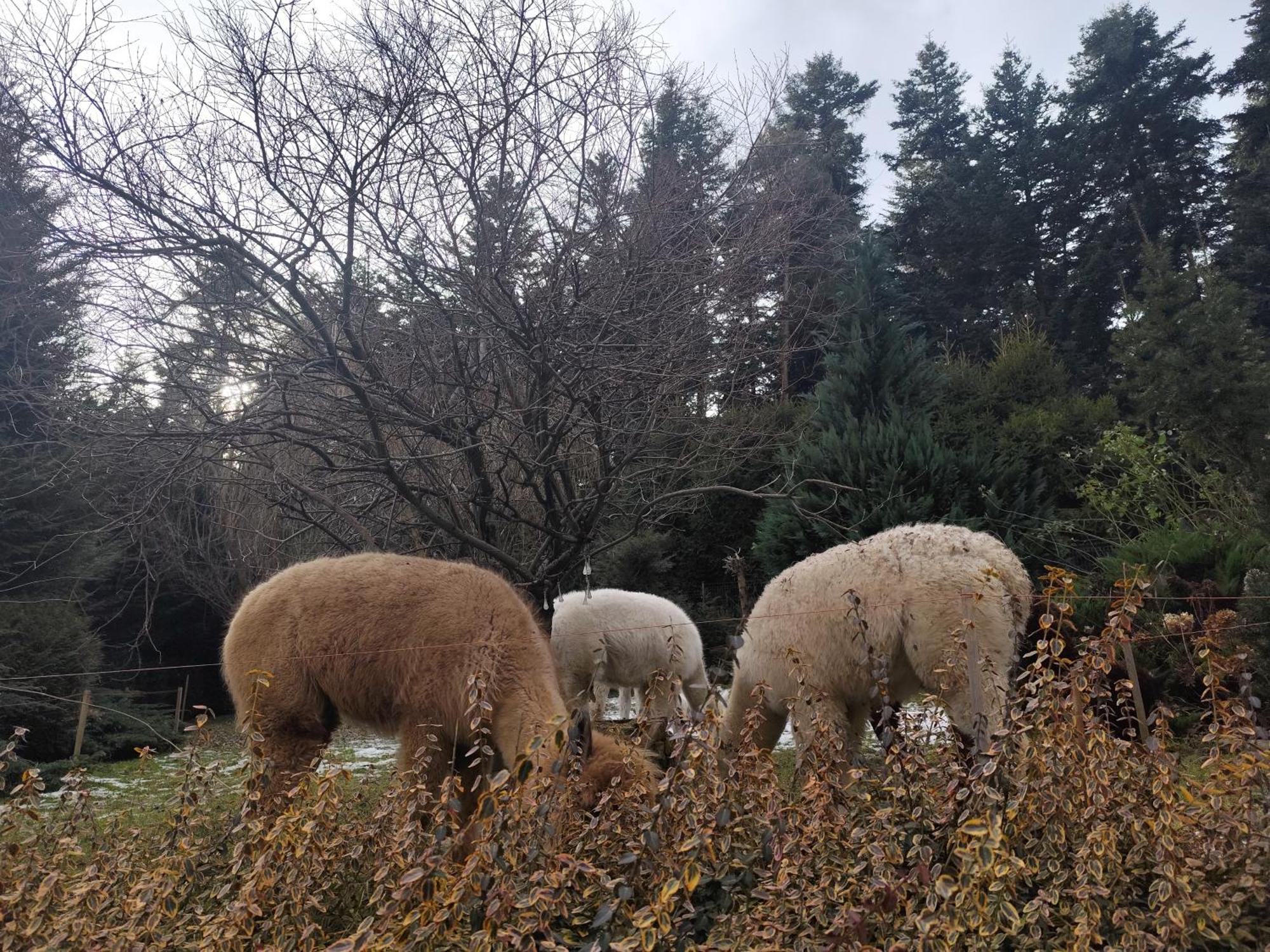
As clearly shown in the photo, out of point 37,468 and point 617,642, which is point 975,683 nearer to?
point 617,642

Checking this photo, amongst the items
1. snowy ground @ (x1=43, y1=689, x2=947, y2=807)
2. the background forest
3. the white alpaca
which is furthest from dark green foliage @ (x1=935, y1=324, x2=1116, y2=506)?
Answer: snowy ground @ (x1=43, y1=689, x2=947, y2=807)

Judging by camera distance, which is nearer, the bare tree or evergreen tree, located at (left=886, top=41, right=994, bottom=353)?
the bare tree

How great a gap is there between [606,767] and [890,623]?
178cm

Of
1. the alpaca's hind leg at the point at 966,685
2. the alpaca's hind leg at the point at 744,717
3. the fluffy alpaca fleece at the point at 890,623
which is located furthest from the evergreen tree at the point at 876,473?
the alpaca's hind leg at the point at 966,685

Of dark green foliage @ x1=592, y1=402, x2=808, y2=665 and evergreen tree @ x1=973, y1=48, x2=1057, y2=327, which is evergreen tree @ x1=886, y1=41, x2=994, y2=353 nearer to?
evergreen tree @ x1=973, y1=48, x2=1057, y2=327

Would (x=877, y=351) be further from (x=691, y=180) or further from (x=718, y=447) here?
(x=691, y=180)

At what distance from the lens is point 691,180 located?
20.4ft

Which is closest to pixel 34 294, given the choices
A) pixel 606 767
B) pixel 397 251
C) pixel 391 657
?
pixel 397 251

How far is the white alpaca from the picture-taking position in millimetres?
7105

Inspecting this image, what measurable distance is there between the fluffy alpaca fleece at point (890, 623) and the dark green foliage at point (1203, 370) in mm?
7389

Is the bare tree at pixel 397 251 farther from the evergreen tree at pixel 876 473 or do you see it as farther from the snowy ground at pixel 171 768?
the evergreen tree at pixel 876 473

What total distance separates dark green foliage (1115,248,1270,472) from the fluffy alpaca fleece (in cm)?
739

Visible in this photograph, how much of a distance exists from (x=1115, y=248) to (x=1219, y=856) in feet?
86.3

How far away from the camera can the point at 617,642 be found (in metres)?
7.26
